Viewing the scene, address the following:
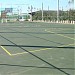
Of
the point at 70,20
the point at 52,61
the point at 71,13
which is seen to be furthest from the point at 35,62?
the point at 71,13

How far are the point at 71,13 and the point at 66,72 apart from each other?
3758 inches

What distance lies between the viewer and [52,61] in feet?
40.9

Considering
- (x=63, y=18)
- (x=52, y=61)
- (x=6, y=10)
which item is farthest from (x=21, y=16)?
(x=52, y=61)

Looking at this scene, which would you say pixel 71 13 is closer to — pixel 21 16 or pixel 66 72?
pixel 21 16

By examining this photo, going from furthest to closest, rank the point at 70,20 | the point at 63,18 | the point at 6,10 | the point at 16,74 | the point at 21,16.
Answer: the point at 21,16, the point at 6,10, the point at 63,18, the point at 70,20, the point at 16,74

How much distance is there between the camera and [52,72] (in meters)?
10.1

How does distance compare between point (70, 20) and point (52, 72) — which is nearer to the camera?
point (52, 72)

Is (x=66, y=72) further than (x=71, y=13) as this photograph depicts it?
No

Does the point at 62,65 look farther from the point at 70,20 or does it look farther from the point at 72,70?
the point at 70,20

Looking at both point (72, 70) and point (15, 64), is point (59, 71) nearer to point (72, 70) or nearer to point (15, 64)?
point (72, 70)

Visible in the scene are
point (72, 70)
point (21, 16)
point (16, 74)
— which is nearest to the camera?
point (16, 74)

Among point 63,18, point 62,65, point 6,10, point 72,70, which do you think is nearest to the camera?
point 72,70

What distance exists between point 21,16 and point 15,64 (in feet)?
552

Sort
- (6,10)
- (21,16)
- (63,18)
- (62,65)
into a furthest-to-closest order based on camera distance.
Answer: (21,16)
(6,10)
(63,18)
(62,65)
